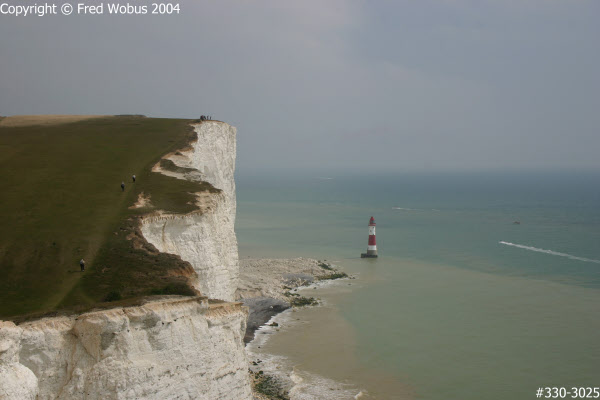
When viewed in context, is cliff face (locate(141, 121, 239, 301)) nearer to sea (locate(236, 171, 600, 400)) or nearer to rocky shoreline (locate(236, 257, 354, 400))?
rocky shoreline (locate(236, 257, 354, 400))

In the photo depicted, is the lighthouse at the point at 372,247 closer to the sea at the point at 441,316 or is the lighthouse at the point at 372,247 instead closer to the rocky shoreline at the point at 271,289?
the sea at the point at 441,316

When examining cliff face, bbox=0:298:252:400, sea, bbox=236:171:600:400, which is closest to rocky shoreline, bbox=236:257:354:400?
sea, bbox=236:171:600:400

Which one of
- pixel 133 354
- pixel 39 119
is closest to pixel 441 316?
pixel 133 354

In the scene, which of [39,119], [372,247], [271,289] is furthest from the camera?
[372,247]

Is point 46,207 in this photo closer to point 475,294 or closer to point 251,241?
point 475,294

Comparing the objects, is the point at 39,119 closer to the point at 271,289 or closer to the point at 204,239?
the point at 271,289

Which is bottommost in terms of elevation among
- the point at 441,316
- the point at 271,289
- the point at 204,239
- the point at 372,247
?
the point at 441,316
